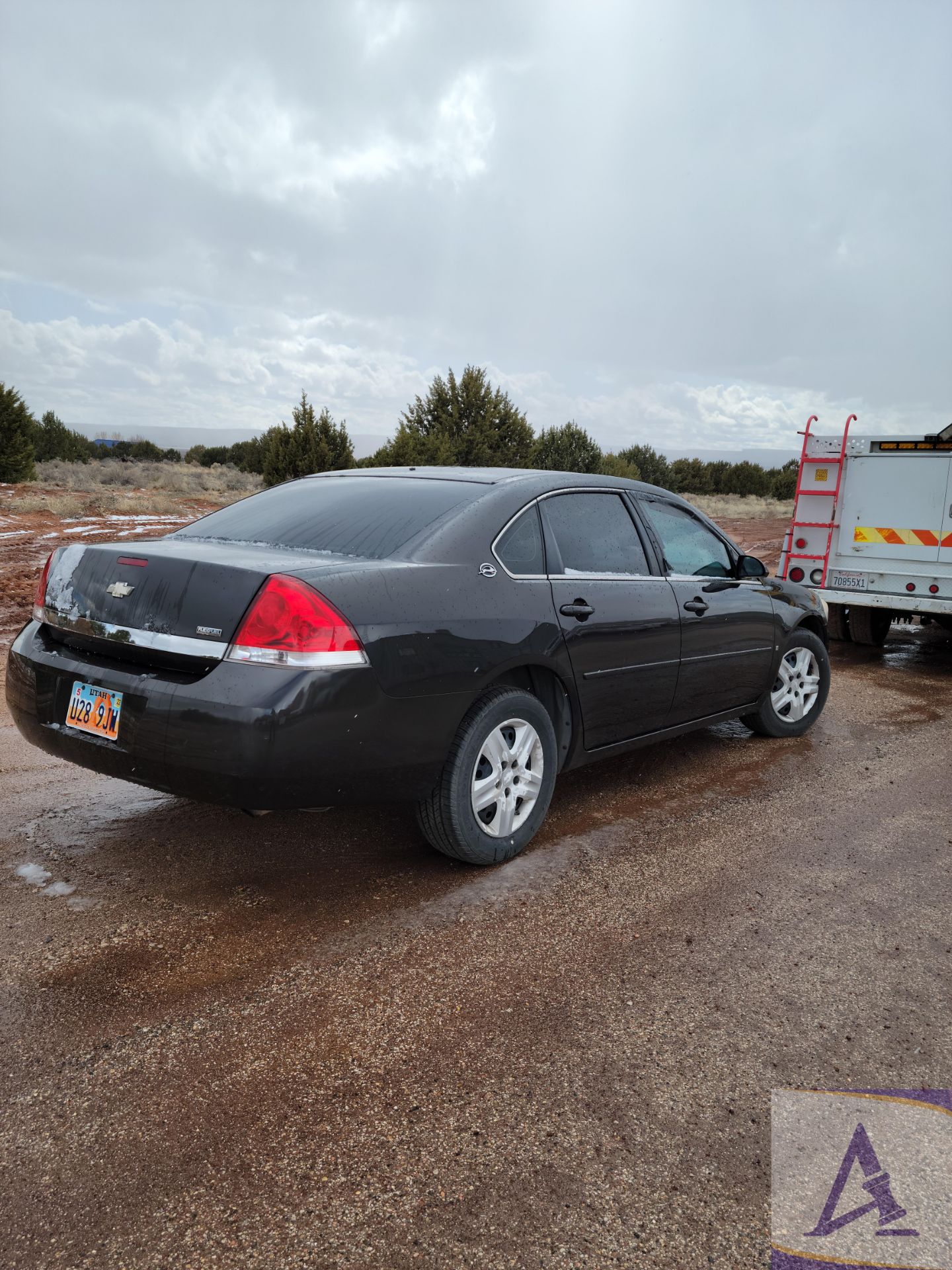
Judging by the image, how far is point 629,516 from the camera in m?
4.50

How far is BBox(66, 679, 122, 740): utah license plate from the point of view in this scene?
3.08 metres

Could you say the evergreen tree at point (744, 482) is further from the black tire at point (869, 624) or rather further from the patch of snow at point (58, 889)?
the patch of snow at point (58, 889)

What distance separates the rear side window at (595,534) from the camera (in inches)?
158

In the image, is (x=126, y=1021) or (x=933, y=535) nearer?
(x=126, y=1021)

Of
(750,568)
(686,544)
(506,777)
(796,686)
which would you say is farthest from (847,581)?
(506,777)

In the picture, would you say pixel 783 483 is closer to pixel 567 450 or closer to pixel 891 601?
pixel 567 450

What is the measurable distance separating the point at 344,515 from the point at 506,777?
4.04 feet

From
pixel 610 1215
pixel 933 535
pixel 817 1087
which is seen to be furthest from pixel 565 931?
pixel 933 535

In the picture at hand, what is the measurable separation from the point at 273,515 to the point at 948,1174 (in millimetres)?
3164

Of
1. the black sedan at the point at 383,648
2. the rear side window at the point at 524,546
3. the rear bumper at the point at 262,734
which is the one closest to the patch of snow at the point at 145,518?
the black sedan at the point at 383,648

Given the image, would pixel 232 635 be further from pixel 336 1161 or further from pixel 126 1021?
pixel 336 1161

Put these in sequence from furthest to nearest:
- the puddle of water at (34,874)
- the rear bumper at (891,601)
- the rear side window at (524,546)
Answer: the rear bumper at (891,601) → the rear side window at (524,546) → the puddle of water at (34,874)

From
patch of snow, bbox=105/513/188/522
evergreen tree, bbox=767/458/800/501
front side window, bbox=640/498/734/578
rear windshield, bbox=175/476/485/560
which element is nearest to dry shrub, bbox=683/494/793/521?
evergreen tree, bbox=767/458/800/501

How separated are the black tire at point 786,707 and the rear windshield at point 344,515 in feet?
8.56
